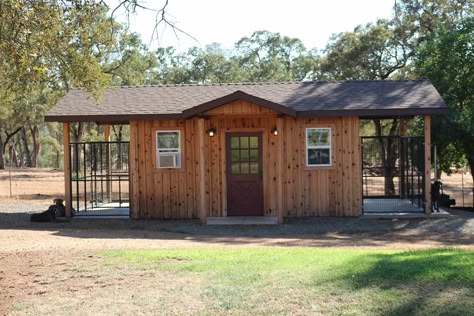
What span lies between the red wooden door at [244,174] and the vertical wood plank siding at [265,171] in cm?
14

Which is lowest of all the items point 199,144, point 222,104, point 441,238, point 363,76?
point 441,238

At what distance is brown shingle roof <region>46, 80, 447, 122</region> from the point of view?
14.8 meters

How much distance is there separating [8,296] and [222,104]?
815cm

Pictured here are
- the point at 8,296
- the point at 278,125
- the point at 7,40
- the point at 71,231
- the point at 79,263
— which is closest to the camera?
the point at 8,296

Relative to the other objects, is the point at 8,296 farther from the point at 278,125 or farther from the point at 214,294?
the point at 278,125

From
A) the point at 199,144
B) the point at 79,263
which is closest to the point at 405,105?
the point at 199,144

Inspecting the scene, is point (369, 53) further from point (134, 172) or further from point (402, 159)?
point (134, 172)

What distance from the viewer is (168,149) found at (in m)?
15.7

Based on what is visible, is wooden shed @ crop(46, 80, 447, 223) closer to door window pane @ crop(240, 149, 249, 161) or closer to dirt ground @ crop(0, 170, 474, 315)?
door window pane @ crop(240, 149, 249, 161)

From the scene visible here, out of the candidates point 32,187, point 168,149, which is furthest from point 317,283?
point 32,187

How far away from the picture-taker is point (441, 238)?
12711 millimetres

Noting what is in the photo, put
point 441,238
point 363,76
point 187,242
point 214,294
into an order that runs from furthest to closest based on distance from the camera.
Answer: point 363,76, point 441,238, point 187,242, point 214,294

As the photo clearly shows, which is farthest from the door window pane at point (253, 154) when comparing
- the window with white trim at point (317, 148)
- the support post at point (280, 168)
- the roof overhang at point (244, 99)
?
the roof overhang at point (244, 99)

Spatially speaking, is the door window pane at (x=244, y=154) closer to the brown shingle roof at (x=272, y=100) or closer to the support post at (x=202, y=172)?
the support post at (x=202, y=172)
